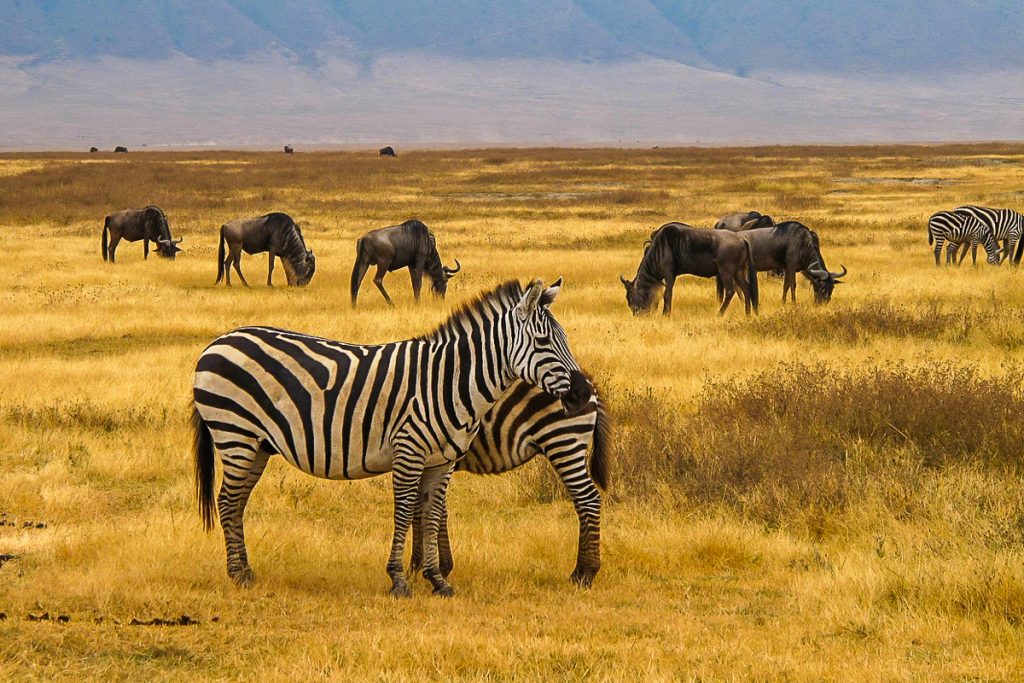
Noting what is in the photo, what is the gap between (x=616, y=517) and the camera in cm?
880

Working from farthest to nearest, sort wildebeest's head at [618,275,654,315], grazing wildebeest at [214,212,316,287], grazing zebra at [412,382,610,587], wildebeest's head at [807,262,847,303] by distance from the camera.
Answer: grazing wildebeest at [214,212,316,287]
wildebeest's head at [807,262,847,303]
wildebeest's head at [618,275,654,315]
grazing zebra at [412,382,610,587]

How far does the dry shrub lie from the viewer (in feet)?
29.5

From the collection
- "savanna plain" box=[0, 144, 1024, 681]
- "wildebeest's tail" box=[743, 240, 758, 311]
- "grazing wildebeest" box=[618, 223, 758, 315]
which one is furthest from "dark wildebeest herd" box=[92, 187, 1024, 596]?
"wildebeest's tail" box=[743, 240, 758, 311]

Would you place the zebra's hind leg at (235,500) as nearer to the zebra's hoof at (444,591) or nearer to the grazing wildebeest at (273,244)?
the zebra's hoof at (444,591)

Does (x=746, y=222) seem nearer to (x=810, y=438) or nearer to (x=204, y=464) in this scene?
(x=810, y=438)

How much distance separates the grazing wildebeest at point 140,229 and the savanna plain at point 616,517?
244 inches

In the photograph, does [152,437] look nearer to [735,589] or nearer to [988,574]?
[735,589]

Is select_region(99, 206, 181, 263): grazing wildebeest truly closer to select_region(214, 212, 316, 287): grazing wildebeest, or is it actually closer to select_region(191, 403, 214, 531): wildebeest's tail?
select_region(214, 212, 316, 287): grazing wildebeest

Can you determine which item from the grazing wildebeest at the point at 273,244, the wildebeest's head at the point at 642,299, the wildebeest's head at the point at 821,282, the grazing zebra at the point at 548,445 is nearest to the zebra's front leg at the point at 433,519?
the grazing zebra at the point at 548,445

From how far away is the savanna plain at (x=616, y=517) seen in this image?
5.89 meters

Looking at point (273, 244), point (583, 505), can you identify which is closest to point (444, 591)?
point (583, 505)

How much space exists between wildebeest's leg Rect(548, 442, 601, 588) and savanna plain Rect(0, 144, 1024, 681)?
16 centimetres

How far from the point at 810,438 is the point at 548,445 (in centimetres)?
366

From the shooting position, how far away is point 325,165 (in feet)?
241
